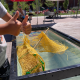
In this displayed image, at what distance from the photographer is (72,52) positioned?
262cm

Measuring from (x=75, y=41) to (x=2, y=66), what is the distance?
5.71ft

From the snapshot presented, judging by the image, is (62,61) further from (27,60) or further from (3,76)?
(3,76)

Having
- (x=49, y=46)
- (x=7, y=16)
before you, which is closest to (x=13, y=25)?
(x=7, y=16)

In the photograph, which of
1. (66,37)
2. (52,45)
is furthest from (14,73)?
(66,37)

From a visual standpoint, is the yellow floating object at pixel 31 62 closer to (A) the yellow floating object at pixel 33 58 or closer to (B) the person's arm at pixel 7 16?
(A) the yellow floating object at pixel 33 58

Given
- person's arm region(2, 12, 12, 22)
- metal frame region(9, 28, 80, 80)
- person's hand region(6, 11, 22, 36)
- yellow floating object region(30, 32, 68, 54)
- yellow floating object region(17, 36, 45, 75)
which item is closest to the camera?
person's hand region(6, 11, 22, 36)

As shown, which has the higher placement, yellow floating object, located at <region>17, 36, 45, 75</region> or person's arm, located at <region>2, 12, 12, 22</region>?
person's arm, located at <region>2, 12, 12, 22</region>

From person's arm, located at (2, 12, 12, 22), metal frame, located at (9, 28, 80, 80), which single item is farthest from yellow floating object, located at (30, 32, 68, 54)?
person's arm, located at (2, 12, 12, 22)

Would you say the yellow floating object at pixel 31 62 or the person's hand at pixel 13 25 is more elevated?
the person's hand at pixel 13 25

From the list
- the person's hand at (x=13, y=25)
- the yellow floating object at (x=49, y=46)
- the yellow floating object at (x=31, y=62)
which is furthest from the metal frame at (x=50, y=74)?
the yellow floating object at (x=49, y=46)

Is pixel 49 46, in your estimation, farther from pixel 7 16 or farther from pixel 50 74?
pixel 7 16

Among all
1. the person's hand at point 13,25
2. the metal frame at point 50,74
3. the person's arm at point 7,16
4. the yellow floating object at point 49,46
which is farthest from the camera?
the yellow floating object at point 49,46

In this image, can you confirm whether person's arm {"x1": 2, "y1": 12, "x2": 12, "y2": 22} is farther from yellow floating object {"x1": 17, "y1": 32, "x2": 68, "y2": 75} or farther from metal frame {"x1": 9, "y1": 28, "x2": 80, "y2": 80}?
yellow floating object {"x1": 17, "y1": 32, "x2": 68, "y2": 75}

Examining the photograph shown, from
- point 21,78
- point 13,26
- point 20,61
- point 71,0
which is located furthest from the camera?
point 71,0
